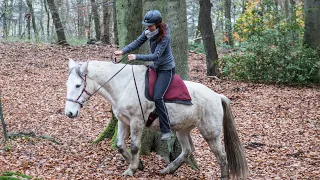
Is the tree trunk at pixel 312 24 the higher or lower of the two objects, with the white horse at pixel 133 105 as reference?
higher

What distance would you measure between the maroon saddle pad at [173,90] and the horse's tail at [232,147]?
1010mm

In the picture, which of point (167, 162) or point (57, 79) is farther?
point (57, 79)

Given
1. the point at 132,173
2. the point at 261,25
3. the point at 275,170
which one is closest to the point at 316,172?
the point at 275,170

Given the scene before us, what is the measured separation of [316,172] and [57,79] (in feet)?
36.5

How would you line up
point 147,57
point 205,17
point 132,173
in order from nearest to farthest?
point 147,57
point 132,173
point 205,17

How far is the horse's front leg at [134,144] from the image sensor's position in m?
6.19

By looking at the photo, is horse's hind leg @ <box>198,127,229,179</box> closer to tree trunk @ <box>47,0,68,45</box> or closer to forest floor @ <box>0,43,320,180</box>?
forest floor @ <box>0,43,320,180</box>

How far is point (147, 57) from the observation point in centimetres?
590

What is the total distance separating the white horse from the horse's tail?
1.0 inches

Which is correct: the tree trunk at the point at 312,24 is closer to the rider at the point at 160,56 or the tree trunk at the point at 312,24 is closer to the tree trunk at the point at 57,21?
the rider at the point at 160,56

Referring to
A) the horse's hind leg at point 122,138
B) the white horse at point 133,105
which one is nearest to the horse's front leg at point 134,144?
the white horse at point 133,105

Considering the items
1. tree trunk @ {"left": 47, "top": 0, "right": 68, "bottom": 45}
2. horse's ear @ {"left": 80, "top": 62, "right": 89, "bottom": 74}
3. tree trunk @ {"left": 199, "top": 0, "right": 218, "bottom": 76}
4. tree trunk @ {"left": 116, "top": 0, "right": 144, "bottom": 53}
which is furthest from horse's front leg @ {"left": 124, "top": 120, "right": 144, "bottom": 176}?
tree trunk @ {"left": 47, "top": 0, "right": 68, "bottom": 45}

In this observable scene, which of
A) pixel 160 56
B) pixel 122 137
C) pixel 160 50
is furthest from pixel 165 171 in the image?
pixel 160 50

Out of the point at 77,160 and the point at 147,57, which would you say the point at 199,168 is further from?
the point at 147,57
